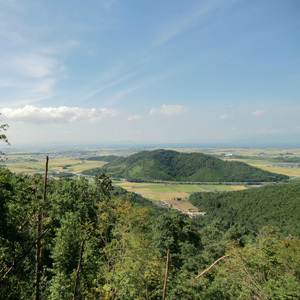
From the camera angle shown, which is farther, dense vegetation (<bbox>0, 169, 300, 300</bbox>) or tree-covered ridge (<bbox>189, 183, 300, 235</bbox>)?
tree-covered ridge (<bbox>189, 183, 300, 235</bbox>)

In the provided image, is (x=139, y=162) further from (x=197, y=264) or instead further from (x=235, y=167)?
(x=197, y=264)

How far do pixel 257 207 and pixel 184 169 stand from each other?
97.0 meters

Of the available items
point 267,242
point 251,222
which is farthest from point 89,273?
point 251,222

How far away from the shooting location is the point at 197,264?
21.8 metres

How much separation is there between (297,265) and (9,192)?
1041 inches

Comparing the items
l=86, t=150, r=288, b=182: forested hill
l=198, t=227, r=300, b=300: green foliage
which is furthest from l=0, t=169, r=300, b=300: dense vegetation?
l=86, t=150, r=288, b=182: forested hill

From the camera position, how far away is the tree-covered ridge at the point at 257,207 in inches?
2763

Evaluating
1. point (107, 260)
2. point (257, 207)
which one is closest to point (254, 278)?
point (107, 260)

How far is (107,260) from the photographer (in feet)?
56.2

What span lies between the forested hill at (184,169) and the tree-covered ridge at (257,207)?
61740 mm

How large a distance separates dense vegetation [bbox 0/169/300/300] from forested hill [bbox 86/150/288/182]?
428 ft

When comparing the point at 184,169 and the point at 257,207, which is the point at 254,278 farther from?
the point at 184,169

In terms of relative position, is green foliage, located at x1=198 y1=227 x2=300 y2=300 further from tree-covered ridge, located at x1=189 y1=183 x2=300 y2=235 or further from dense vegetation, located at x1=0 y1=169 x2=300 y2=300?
tree-covered ridge, located at x1=189 y1=183 x2=300 y2=235

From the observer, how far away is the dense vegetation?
9086 millimetres
